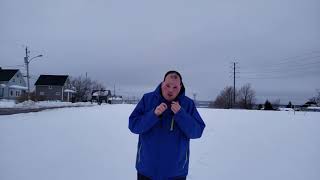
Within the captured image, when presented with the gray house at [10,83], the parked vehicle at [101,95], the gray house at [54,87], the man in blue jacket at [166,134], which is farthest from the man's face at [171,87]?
the parked vehicle at [101,95]

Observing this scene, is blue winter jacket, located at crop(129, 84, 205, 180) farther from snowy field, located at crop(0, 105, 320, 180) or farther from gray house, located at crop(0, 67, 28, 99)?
gray house, located at crop(0, 67, 28, 99)

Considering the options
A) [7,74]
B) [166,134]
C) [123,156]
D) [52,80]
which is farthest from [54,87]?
[166,134]

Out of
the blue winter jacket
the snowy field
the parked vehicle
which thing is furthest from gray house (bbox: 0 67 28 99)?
the blue winter jacket

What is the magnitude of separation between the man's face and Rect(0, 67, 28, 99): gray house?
7174 cm

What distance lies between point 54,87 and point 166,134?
90.7 m

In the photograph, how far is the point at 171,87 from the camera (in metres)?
3.39

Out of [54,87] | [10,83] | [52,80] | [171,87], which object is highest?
[52,80]

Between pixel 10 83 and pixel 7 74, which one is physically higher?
pixel 7 74

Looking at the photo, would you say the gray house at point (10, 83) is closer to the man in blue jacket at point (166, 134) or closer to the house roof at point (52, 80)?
the house roof at point (52, 80)

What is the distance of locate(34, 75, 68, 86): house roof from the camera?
90.4 meters

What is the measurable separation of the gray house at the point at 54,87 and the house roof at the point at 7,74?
14024mm

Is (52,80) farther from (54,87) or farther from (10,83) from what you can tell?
(10,83)

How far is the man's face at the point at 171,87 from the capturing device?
11.1 ft

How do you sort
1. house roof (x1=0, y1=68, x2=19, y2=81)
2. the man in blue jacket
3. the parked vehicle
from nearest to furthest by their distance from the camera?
1. the man in blue jacket
2. house roof (x1=0, y1=68, x2=19, y2=81)
3. the parked vehicle
